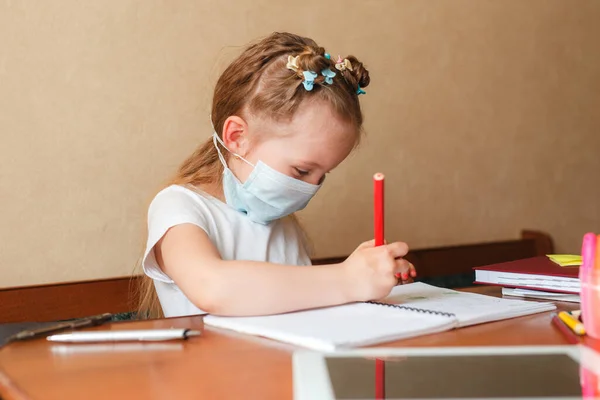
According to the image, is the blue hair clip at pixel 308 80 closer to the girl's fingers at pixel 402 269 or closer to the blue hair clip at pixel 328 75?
the blue hair clip at pixel 328 75

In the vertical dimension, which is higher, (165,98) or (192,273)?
(165,98)

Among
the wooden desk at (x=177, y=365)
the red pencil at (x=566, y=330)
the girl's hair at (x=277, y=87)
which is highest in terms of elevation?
the girl's hair at (x=277, y=87)

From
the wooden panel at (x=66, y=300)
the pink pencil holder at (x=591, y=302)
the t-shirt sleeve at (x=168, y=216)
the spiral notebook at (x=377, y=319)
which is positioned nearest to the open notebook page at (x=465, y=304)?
the spiral notebook at (x=377, y=319)

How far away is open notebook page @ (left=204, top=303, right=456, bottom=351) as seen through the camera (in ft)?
2.71

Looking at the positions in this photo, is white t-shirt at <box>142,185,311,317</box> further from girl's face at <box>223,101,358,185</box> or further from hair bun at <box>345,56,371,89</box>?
hair bun at <box>345,56,371,89</box>

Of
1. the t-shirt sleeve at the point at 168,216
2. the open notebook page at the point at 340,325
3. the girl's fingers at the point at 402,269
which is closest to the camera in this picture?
the open notebook page at the point at 340,325

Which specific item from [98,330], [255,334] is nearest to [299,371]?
[255,334]

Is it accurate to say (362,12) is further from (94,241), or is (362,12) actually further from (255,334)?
(255,334)

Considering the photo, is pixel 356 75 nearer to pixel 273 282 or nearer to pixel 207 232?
pixel 207 232

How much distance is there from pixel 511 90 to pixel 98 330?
5.28ft

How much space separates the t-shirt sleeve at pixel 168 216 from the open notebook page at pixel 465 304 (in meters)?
0.34

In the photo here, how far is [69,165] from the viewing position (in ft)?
5.23

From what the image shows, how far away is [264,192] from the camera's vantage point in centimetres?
129

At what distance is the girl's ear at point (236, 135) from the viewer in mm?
1312
